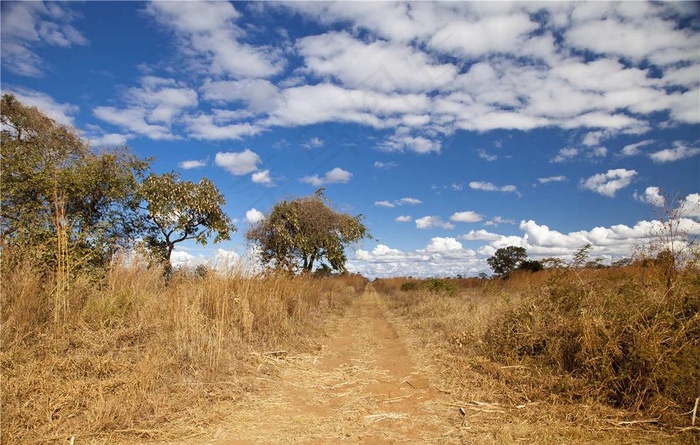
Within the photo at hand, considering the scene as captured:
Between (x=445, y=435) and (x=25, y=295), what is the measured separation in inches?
249

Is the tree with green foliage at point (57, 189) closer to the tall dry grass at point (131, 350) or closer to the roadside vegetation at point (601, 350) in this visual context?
the tall dry grass at point (131, 350)

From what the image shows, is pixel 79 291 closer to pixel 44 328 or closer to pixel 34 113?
pixel 44 328

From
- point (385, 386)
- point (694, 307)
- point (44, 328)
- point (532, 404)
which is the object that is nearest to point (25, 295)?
point (44, 328)

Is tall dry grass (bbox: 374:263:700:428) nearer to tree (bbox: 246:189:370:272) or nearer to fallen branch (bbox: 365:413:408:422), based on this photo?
fallen branch (bbox: 365:413:408:422)

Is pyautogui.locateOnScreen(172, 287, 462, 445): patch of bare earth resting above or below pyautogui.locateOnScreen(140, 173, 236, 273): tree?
below

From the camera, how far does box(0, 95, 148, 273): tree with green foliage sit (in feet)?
31.9

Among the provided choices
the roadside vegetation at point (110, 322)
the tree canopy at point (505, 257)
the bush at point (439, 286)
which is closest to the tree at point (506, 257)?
the tree canopy at point (505, 257)

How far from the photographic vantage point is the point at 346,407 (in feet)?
15.2

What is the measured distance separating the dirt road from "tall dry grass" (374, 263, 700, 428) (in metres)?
0.90

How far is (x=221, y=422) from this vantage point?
13.3ft

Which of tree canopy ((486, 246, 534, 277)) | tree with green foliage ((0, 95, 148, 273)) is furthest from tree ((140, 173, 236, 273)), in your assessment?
tree canopy ((486, 246, 534, 277))

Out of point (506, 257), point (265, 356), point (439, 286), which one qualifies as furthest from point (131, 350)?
point (506, 257)

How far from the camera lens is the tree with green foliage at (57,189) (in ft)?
31.9

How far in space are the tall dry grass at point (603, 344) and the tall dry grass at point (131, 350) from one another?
11.1 ft
